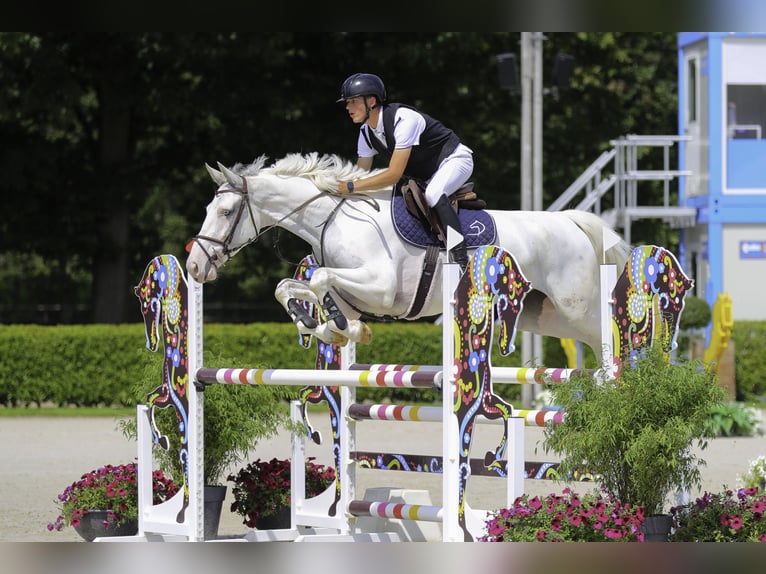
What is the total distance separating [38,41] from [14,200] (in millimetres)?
2914

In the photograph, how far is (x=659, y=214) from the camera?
60.4ft

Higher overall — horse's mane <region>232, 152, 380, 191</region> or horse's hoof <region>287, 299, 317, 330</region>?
horse's mane <region>232, 152, 380, 191</region>

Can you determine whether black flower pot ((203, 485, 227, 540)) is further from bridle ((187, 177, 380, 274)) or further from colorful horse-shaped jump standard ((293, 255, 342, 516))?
bridle ((187, 177, 380, 274))

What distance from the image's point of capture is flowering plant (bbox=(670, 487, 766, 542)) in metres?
5.25

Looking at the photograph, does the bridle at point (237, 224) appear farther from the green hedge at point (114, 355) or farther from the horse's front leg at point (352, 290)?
the green hedge at point (114, 355)

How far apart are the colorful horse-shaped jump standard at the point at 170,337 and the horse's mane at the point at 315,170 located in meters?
0.64

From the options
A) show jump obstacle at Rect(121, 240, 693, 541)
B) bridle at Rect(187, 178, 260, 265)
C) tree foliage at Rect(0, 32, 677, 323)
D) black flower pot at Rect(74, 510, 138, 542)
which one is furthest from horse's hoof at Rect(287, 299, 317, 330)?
tree foliage at Rect(0, 32, 677, 323)

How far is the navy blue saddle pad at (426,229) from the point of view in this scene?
6.46 meters

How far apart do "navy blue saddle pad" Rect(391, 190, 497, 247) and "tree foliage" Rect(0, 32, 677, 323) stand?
1191 cm

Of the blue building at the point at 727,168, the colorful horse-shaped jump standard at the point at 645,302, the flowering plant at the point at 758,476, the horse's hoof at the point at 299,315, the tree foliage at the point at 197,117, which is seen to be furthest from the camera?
the tree foliage at the point at 197,117

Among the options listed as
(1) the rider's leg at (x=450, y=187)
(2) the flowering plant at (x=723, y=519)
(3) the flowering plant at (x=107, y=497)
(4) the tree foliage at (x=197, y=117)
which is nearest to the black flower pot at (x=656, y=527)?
(2) the flowering plant at (x=723, y=519)

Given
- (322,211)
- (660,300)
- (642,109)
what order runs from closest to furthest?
1. (660,300)
2. (322,211)
3. (642,109)

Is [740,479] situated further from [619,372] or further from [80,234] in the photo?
[80,234]
